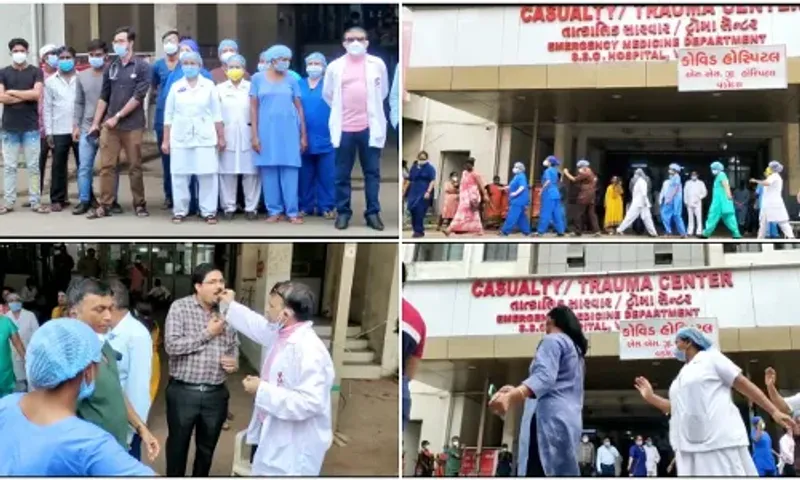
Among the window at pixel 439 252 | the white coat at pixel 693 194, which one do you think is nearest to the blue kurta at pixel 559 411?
the window at pixel 439 252

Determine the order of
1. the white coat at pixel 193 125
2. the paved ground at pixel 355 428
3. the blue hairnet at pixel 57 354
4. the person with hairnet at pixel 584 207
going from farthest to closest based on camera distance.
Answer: the person with hairnet at pixel 584 207, the white coat at pixel 193 125, the paved ground at pixel 355 428, the blue hairnet at pixel 57 354

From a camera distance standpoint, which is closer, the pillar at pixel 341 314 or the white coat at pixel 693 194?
the pillar at pixel 341 314

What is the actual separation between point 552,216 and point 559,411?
432 centimetres

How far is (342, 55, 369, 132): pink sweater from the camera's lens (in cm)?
496

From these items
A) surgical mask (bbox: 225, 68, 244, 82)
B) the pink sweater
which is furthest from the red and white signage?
the pink sweater

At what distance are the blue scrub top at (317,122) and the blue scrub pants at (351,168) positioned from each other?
37cm

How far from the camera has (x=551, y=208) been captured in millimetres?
7758

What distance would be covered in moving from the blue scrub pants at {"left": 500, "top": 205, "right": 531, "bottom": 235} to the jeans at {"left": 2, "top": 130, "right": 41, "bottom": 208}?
3.33 meters

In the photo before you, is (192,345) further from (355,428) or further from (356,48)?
(356,48)

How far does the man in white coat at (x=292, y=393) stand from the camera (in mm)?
3451

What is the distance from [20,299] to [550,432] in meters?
3.46

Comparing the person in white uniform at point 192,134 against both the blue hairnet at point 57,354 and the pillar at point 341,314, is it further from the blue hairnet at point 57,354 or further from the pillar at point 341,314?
the blue hairnet at point 57,354

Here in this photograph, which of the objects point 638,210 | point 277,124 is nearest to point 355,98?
point 277,124

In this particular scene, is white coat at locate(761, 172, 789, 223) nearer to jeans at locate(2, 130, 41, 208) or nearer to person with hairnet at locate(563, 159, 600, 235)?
person with hairnet at locate(563, 159, 600, 235)
